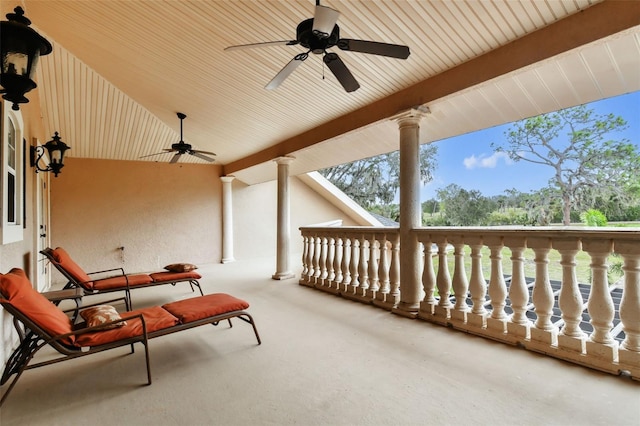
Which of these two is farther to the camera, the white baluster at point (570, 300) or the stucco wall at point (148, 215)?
the stucco wall at point (148, 215)

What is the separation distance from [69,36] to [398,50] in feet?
14.0

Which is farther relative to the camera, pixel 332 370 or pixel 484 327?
pixel 484 327

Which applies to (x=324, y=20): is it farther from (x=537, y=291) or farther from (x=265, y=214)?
(x=265, y=214)

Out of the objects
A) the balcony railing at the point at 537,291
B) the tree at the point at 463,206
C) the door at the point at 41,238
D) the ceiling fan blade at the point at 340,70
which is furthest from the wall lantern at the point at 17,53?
the tree at the point at 463,206

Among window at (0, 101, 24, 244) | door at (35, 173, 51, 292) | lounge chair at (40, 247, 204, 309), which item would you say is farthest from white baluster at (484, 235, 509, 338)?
door at (35, 173, 51, 292)

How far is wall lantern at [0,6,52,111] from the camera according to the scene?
167 cm

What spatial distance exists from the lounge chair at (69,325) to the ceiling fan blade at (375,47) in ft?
7.53

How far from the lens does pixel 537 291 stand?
2.53 m

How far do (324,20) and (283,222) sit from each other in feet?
14.3

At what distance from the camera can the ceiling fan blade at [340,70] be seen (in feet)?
7.74

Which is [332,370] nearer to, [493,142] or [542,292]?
[542,292]

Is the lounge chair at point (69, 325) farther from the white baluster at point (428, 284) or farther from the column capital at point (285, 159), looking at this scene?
the column capital at point (285, 159)

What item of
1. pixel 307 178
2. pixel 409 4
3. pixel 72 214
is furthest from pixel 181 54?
pixel 307 178

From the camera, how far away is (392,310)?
146 inches
